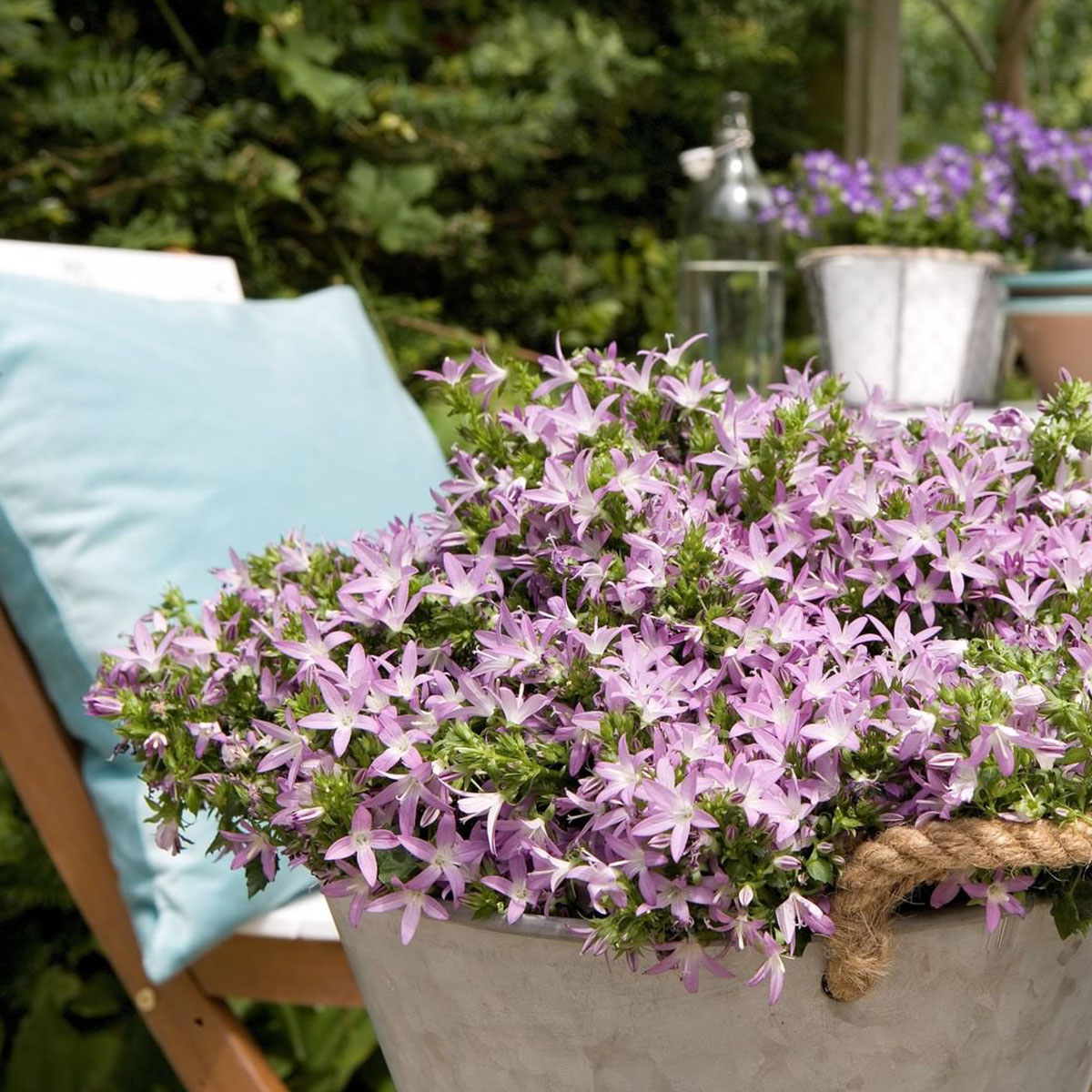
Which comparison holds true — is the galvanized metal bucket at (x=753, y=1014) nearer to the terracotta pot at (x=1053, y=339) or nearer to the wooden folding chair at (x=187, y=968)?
the wooden folding chair at (x=187, y=968)

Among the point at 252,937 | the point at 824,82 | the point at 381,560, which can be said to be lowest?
the point at 252,937

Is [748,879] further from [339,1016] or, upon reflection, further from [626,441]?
[339,1016]

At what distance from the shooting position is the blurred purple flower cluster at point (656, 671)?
0.45 metres

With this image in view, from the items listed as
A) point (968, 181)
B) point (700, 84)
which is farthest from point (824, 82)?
point (968, 181)

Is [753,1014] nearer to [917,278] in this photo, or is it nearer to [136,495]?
[136,495]

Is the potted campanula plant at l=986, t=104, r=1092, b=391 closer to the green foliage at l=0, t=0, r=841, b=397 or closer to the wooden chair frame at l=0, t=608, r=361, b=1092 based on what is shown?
the green foliage at l=0, t=0, r=841, b=397

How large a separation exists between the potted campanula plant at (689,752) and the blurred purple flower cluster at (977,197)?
1292 millimetres

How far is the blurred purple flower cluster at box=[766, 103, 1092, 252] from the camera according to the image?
178 cm

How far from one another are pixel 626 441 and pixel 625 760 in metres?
0.18

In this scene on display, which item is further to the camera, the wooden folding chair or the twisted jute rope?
the wooden folding chair

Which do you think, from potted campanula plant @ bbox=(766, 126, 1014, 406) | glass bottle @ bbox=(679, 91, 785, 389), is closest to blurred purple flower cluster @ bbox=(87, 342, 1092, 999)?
potted campanula plant @ bbox=(766, 126, 1014, 406)

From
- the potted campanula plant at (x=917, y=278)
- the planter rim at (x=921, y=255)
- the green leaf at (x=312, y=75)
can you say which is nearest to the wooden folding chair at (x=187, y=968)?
the potted campanula plant at (x=917, y=278)

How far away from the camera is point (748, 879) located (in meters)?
0.44

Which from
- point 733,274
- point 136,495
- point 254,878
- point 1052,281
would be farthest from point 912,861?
point 733,274
